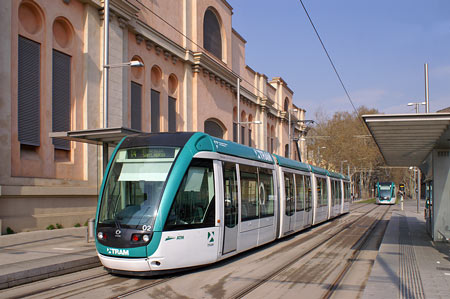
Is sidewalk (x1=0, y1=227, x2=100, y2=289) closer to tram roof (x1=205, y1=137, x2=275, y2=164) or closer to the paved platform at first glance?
the paved platform

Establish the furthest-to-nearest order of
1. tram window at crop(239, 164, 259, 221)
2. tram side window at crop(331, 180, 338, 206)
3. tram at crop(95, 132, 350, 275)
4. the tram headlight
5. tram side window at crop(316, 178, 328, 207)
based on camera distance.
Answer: tram side window at crop(331, 180, 338, 206) < tram side window at crop(316, 178, 328, 207) < tram window at crop(239, 164, 259, 221) < the tram headlight < tram at crop(95, 132, 350, 275)

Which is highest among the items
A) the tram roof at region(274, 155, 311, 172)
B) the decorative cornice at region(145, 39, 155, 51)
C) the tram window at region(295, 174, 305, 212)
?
the decorative cornice at region(145, 39, 155, 51)

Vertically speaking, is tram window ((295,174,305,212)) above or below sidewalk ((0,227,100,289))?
above

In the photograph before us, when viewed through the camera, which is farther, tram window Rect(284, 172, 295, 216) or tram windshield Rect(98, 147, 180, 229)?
tram window Rect(284, 172, 295, 216)

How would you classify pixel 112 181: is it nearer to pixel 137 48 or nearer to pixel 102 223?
pixel 102 223

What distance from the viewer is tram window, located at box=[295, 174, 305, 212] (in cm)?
1661

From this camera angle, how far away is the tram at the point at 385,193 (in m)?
55.4

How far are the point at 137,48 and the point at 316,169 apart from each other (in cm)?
1013

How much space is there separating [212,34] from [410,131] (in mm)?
20858

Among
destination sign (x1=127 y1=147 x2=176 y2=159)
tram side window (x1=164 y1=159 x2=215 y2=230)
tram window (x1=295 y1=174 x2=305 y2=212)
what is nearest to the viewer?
tram side window (x1=164 y1=159 x2=215 y2=230)

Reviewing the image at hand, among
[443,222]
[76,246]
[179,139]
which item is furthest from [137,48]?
[443,222]

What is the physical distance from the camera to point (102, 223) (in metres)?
8.88

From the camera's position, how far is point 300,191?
1712 centimetres

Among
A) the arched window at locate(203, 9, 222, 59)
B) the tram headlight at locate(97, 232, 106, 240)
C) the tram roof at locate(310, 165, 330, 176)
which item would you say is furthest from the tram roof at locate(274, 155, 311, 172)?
the arched window at locate(203, 9, 222, 59)
